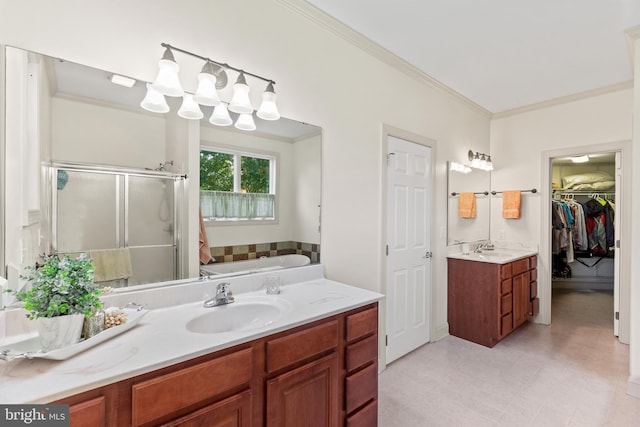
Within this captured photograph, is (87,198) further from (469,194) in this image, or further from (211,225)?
(469,194)

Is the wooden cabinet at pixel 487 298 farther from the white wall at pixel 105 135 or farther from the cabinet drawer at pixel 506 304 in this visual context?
the white wall at pixel 105 135

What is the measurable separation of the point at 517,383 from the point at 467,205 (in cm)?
189

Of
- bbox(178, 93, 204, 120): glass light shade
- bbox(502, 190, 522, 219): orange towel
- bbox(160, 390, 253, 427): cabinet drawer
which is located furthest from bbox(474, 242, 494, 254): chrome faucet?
bbox(178, 93, 204, 120): glass light shade

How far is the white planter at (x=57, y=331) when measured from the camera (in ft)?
3.17

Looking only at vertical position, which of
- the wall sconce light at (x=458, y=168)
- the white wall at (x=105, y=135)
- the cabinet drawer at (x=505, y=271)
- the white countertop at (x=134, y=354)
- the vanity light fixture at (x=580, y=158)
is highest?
the vanity light fixture at (x=580, y=158)

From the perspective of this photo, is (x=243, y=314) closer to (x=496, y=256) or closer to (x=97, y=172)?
(x=97, y=172)

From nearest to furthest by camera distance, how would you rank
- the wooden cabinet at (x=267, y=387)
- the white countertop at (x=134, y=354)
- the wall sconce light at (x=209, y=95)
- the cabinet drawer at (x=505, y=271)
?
the white countertop at (x=134, y=354) → the wooden cabinet at (x=267, y=387) → the wall sconce light at (x=209, y=95) → the cabinet drawer at (x=505, y=271)

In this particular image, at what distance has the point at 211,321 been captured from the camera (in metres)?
1.49

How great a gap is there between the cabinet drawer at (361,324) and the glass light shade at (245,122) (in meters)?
1.25

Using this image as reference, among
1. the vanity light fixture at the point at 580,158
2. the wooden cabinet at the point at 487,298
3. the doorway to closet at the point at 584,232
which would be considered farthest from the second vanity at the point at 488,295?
the doorway to closet at the point at 584,232

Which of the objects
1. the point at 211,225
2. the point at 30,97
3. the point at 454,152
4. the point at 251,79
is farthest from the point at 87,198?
the point at 454,152

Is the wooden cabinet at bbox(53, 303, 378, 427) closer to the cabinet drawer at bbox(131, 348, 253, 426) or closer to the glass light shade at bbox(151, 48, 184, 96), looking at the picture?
the cabinet drawer at bbox(131, 348, 253, 426)

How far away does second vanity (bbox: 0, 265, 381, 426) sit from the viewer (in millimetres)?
888

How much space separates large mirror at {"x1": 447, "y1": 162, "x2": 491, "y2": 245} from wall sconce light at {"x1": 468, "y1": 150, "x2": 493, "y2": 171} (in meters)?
0.08
